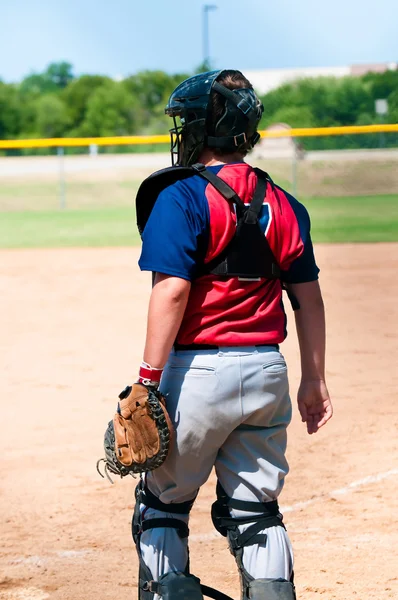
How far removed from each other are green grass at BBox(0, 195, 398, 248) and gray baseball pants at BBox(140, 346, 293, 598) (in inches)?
446

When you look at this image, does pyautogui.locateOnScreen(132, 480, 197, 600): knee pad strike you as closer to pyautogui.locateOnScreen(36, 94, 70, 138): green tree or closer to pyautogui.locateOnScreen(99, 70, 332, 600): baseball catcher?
pyautogui.locateOnScreen(99, 70, 332, 600): baseball catcher

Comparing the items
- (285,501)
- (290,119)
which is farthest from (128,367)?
(290,119)

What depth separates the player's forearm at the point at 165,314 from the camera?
7.68ft

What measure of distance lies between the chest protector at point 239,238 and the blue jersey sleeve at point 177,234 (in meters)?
0.06

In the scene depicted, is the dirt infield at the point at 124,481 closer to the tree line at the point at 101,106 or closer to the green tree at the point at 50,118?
the tree line at the point at 101,106

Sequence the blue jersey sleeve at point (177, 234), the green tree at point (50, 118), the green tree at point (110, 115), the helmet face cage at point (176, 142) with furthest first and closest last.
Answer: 1. the green tree at point (50, 118)
2. the green tree at point (110, 115)
3. the helmet face cage at point (176, 142)
4. the blue jersey sleeve at point (177, 234)

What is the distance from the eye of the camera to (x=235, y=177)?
8.06ft

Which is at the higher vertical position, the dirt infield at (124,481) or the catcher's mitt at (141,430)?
the catcher's mitt at (141,430)

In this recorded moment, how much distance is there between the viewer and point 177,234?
7.65ft

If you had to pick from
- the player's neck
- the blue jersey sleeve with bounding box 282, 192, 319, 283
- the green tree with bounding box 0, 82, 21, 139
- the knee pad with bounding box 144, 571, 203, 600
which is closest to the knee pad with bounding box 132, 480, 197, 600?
the knee pad with bounding box 144, 571, 203, 600

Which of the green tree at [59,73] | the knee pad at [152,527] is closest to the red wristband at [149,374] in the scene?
the knee pad at [152,527]

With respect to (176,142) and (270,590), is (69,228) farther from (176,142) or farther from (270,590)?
(270,590)

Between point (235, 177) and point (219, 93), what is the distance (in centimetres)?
23

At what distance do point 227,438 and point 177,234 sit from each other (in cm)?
60
